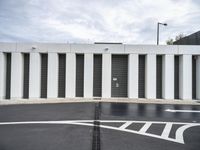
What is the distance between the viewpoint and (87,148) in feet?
18.4

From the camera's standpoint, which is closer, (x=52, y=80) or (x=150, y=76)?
(x=52, y=80)

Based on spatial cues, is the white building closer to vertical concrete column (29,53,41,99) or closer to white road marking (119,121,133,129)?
vertical concrete column (29,53,41,99)

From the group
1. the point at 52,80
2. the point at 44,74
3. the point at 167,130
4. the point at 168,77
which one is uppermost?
the point at 44,74

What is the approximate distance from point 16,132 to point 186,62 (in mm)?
15059

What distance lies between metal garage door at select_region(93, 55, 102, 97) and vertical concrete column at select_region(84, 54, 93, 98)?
90 centimetres

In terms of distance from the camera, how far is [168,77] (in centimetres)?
1812

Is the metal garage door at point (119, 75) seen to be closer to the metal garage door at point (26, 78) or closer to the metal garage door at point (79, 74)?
the metal garage door at point (79, 74)

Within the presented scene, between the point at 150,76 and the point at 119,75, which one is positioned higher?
the point at 119,75

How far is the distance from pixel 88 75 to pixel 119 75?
9.37 feet

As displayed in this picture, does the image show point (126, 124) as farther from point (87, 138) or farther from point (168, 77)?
point (168, 77)

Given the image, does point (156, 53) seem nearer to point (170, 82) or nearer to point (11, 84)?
point (170, 82)

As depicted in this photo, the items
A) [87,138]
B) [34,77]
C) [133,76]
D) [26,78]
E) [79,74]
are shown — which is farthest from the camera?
[79,74]

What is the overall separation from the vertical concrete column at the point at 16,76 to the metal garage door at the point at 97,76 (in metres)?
6.20

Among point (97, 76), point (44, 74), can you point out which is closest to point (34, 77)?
point (44, 74)
